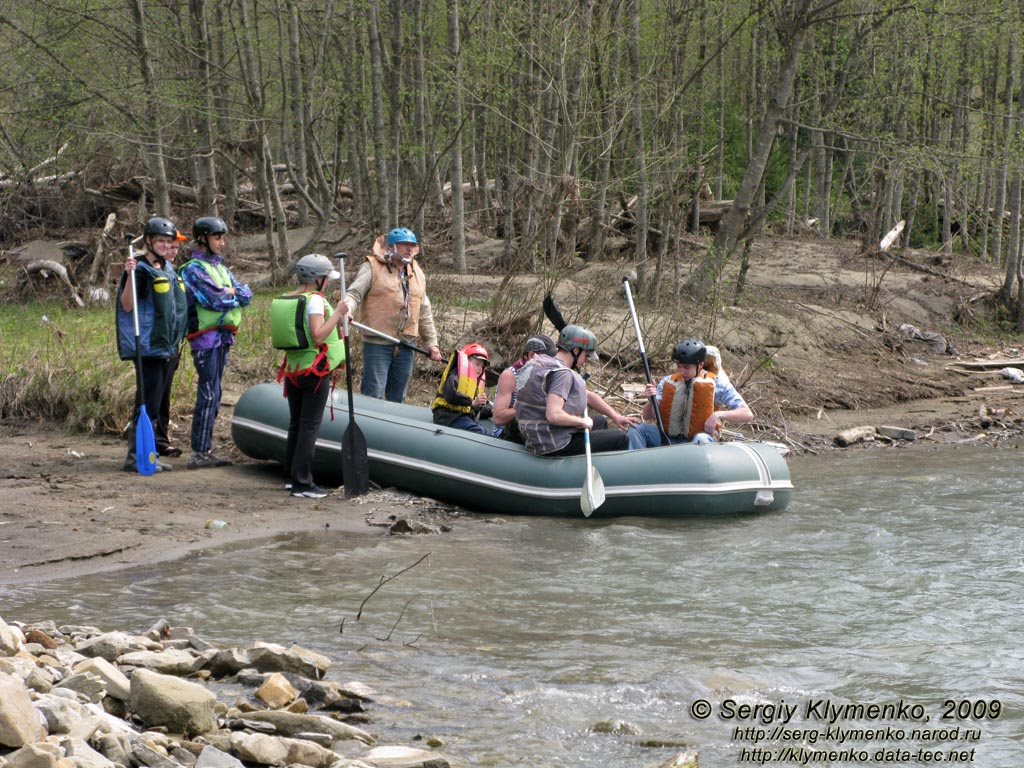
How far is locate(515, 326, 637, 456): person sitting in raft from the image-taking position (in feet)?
24.7

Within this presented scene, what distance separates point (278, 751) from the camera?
350cm

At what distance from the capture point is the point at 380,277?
27.7 ft

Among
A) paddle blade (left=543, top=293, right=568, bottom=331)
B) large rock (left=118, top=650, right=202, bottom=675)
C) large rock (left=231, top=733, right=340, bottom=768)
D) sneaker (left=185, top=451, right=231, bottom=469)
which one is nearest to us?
large rock (left=231, top=733, right=340, bottom=768)

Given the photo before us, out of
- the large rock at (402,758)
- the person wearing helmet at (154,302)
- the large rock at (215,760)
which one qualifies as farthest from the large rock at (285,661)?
the person wearing helmet at (154,302)

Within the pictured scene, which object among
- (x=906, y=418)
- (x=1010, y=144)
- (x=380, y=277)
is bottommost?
(x=906, y=418)

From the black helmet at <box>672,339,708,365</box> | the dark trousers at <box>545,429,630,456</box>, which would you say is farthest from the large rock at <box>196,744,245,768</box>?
the black helmet at <box>672,339,708,365</box>

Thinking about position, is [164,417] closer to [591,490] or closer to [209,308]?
[209,308]

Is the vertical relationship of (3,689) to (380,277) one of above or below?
below

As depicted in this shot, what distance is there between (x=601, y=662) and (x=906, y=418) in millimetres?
8139

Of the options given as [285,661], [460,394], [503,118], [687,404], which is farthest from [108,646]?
[503,118]

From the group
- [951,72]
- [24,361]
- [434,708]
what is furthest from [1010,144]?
[434,708]

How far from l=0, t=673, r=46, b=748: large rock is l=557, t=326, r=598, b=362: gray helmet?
484cm

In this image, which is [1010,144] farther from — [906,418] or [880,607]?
→ [880,607]

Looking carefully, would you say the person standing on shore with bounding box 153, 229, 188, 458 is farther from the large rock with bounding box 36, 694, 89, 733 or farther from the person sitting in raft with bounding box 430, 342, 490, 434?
the large rock with bounding box 36, 694, 89, 733
